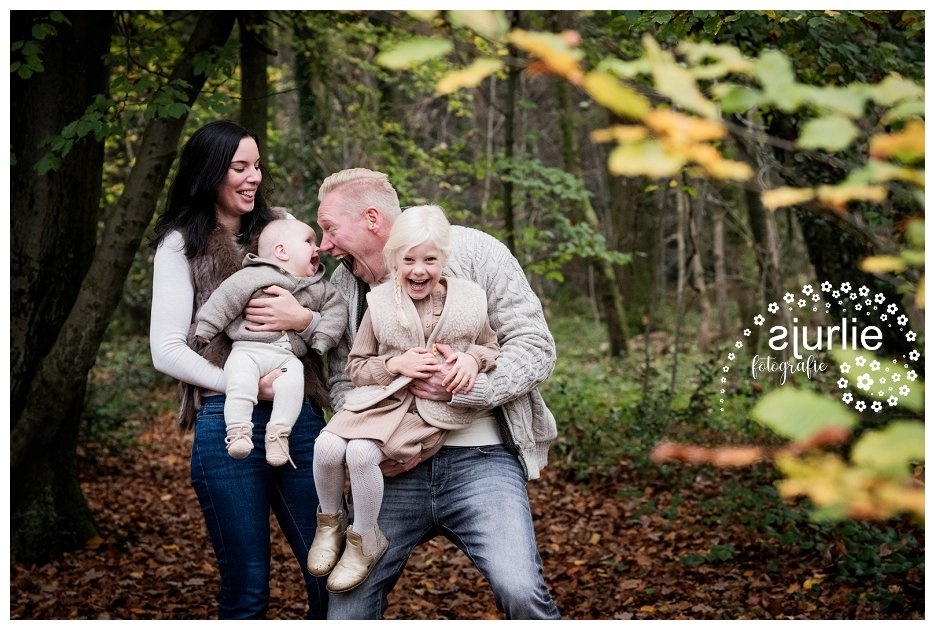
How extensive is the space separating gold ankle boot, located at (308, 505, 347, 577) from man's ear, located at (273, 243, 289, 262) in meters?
0.89

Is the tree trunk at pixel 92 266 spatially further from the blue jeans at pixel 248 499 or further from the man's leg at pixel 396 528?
the man's leg at pixel 396 528

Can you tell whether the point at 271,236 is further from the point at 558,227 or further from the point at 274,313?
the point at 558,227

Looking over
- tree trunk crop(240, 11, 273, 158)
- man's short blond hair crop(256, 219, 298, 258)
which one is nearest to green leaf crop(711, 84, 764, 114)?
man's short blond hair crop(256, 219, 298, 258)

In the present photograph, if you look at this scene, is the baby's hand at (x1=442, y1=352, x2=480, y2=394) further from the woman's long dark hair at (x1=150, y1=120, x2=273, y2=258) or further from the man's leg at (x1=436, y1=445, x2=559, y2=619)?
the woman's long dark hair at (x1=150, y1=120, x2=273, y2=258)

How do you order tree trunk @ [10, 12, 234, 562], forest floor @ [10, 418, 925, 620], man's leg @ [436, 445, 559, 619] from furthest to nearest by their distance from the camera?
forest floor @ [10, 418, 925, 620], tree trunk @ [10, 12, 234, 562], man's leg @ [436, 445, 559, 619]

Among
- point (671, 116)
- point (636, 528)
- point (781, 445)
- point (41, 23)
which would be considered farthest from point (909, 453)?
point (781, 445)

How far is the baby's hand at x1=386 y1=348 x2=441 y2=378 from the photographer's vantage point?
2715 mm

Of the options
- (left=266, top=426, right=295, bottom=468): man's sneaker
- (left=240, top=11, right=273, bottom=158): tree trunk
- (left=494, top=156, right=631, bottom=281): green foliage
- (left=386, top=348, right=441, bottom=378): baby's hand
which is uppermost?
(left=240, top=11, right=273, bottom=158): tree trunk

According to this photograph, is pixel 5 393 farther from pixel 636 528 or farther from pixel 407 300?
pixel 636 528

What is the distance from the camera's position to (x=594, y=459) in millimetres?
7977

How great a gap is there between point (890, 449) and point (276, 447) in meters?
2.09

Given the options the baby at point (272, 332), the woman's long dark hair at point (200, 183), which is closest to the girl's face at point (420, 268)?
the baby at point (272, 332)

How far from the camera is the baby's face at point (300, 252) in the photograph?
10.1ft

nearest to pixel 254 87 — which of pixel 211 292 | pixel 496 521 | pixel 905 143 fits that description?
pixel 211 292
